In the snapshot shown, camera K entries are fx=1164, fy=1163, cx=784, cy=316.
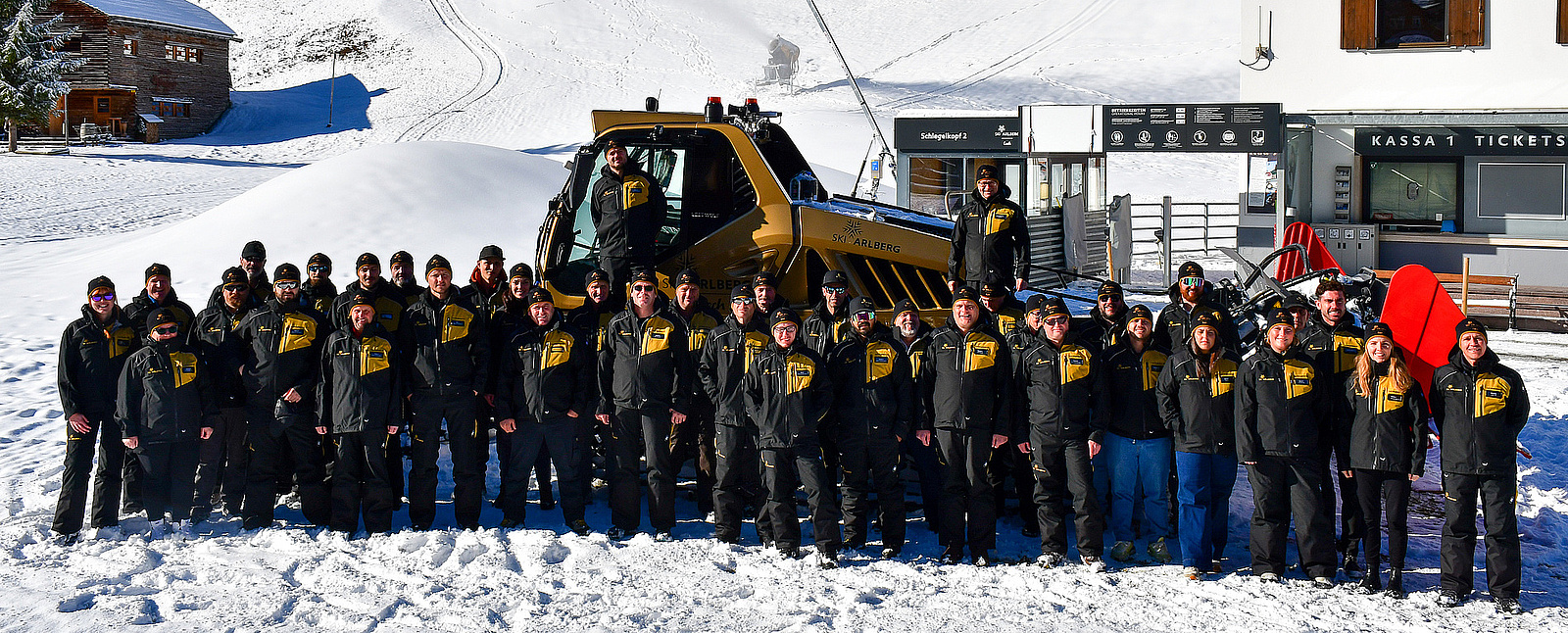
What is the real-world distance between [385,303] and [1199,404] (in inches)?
201

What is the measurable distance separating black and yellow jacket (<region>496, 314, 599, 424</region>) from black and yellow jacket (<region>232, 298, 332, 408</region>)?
1115 mm

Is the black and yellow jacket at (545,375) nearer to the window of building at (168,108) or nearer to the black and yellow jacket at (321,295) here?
the black and yellow jacket at (321,295)

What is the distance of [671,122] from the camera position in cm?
854

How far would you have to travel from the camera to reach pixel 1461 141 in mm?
16328

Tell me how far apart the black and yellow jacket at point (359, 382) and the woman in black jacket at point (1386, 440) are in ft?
17.7

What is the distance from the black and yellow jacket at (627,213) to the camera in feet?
26.0

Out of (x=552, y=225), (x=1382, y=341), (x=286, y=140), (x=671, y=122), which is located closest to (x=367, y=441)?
(x=552, y=225)

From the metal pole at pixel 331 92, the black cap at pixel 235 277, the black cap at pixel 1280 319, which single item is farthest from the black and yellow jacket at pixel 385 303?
the metal pole at pixel 331 92

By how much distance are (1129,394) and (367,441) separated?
14.6 ft

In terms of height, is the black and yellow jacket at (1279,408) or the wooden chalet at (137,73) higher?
the wooden chalet at (137,73)

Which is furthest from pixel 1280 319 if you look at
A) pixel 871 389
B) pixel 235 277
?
pixel 235 277

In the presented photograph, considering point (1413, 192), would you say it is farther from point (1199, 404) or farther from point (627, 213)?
point (627, 213)

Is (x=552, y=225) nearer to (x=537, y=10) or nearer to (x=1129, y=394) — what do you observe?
(x=1129, y=394)

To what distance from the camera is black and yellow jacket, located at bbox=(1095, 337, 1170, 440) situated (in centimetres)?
668
